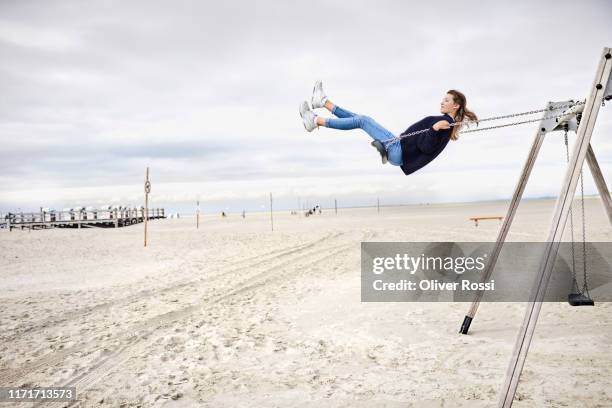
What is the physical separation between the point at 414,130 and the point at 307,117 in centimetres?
100

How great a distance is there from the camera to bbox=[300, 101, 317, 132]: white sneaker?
3.49 meters

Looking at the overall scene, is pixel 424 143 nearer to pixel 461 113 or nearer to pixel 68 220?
pixel 461 113

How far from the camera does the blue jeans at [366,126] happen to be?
3.27m

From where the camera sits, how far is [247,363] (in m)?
4.30

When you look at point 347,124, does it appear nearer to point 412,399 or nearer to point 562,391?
point 412,399

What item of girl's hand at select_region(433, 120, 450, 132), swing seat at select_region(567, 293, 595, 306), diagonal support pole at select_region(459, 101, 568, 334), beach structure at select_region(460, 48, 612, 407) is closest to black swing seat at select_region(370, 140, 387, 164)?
girl's hand at select_region(433, 120, 450, 132)

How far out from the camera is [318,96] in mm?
3512

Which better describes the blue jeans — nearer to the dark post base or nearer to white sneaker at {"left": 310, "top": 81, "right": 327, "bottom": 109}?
white sneaker at {"left": 310, "top": 81, "right": 327, "bottom": 109}

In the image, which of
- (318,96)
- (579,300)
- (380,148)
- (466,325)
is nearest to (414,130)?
(380,148)

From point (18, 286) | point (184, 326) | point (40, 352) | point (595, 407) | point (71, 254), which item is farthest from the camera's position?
point (71, 254)

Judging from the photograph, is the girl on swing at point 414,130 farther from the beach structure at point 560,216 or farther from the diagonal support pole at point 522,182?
the diagonal support pole at point 522,182

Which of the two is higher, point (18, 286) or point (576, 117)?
point (576, 117)

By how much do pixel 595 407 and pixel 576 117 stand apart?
2694mm

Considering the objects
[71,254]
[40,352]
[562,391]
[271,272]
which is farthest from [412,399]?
[71,254]
